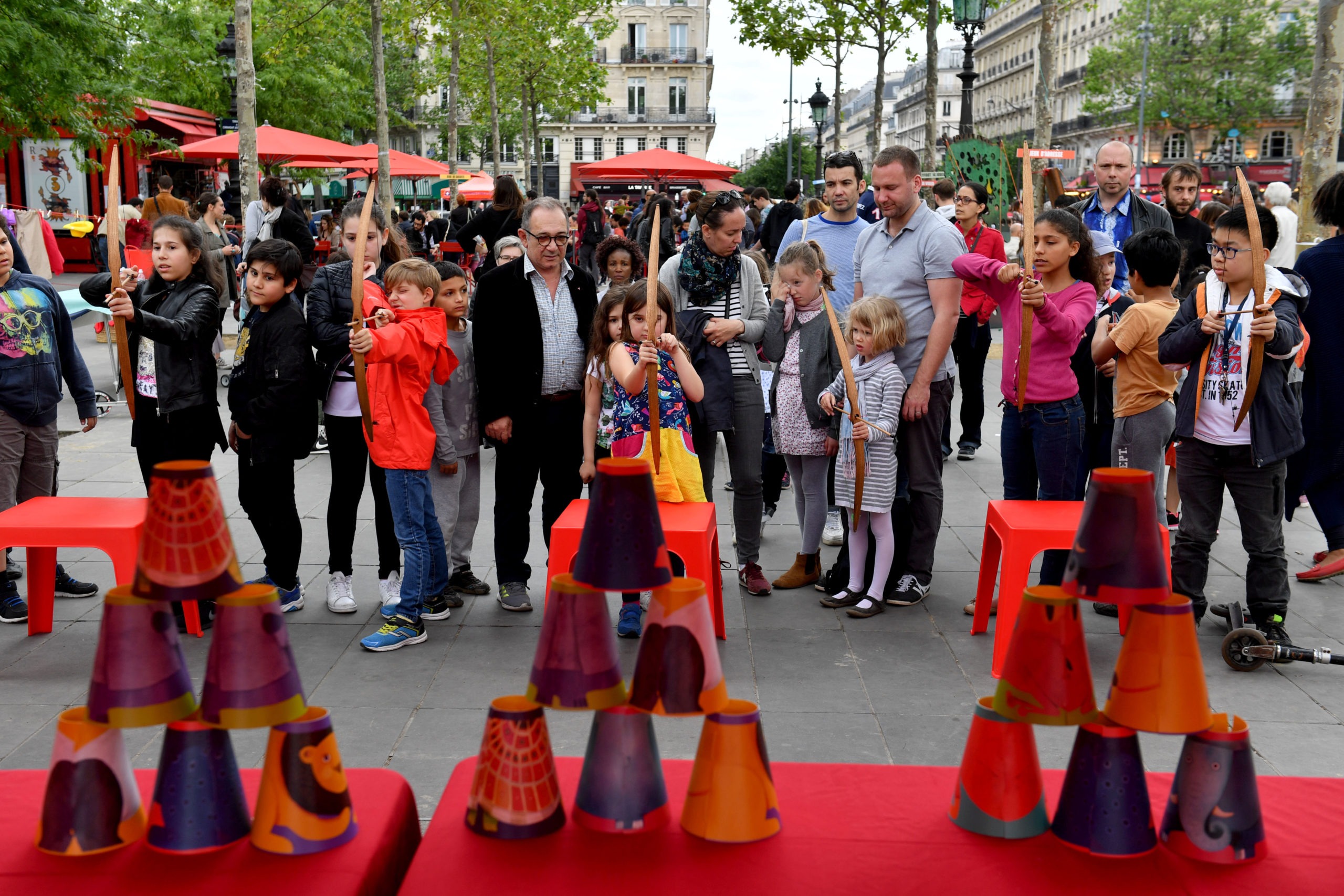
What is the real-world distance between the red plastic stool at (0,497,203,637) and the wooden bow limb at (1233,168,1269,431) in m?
4.05

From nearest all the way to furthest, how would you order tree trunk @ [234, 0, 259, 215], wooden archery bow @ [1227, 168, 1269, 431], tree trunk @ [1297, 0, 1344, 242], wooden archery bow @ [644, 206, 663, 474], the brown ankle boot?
wooden archery bow @ [644, 206, 663, 474]
wooden archery bow @ [1227, 168, 1269, 431]
the brown ankle boot
tree trunk @ [1297, 0, 1344, 242]
tree trunk @ [234, 0, 259, 215]

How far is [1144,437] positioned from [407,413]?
3.42 meters

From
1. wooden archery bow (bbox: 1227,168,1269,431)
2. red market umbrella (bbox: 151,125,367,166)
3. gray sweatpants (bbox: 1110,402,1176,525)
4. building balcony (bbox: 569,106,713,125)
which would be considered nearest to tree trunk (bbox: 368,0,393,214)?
red market umbrella (bbox: 151,125,367,166)

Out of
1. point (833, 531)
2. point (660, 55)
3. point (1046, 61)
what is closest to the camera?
point (833, 531)

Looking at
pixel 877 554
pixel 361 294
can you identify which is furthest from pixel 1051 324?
pixel 361 294

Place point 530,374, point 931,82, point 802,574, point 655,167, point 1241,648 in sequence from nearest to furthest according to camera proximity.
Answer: point 1241,648 → point 530,374 → point 802,574 → point 655,167 → point 931,82

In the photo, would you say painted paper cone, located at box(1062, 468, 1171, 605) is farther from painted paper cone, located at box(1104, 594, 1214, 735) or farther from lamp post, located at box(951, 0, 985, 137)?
lamp post, located at box(951, 0, 985, 137)

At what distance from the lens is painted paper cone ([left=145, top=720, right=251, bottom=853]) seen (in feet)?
6.47

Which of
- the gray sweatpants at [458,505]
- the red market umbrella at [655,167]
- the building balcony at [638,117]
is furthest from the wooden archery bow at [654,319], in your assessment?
the building balcony at [638,117]

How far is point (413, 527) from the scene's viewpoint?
4867 mm

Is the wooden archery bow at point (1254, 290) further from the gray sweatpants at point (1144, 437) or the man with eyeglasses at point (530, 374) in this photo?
the man with eyeglasses at point (530, 374)

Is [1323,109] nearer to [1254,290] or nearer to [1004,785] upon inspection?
[1254,290]

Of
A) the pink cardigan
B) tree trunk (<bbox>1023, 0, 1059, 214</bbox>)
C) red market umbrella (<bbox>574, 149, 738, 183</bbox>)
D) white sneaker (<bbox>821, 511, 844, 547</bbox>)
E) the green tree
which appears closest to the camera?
the pink cardigan

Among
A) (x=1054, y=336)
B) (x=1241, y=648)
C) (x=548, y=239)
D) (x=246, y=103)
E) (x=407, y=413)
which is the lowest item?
(x=1241, y=648)
